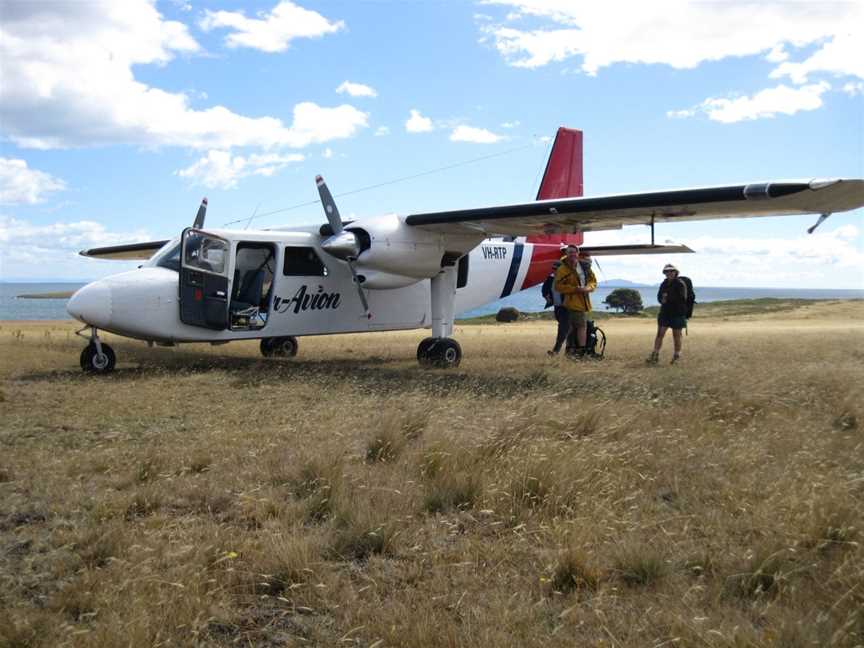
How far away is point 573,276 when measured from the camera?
13.6 meters

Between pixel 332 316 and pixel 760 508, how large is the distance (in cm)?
1066

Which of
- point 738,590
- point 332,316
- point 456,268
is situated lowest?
point 738,590

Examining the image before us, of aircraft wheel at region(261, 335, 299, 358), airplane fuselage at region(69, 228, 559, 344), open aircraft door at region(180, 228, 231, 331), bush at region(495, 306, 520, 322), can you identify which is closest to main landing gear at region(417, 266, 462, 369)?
airplane fuselage at region(69, 228, 559, 344)

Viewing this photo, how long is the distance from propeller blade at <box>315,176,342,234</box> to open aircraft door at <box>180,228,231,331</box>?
2.09m

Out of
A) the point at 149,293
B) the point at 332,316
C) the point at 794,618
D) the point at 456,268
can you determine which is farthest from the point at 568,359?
the point at 794,618

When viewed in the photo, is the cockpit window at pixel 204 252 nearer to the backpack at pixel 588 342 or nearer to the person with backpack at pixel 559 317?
the person with backpack at pixel 559 317

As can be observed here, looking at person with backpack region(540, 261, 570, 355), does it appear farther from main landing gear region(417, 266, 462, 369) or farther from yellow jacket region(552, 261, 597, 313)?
main landing gear region(417, 266, 462, 369)

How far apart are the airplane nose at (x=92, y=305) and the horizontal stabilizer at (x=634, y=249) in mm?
10817

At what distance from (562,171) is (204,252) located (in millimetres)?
9863

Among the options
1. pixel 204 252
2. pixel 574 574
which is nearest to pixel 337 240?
pixel 204 252

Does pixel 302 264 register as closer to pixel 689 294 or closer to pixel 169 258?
pixel 169 258

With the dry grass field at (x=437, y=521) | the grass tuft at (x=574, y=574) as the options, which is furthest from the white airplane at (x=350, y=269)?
the grass tuft at (x=574, y=574)

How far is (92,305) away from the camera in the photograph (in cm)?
1110

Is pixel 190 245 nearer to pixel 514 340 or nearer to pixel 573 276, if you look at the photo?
pixel 573 276
